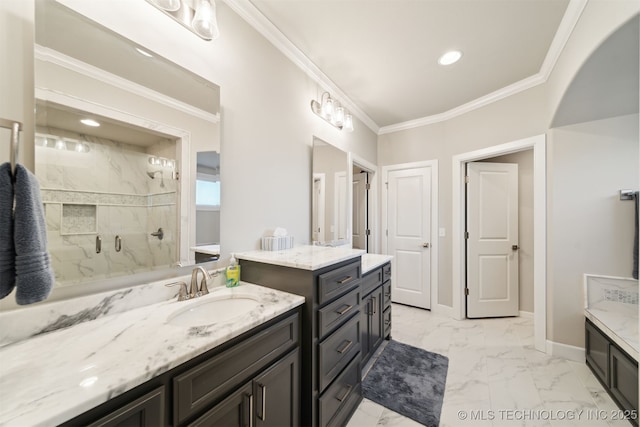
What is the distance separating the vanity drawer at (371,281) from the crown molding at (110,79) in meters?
1.61

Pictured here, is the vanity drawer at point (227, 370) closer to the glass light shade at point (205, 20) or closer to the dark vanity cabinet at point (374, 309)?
the dark vanity cabinet at point (374, 309)

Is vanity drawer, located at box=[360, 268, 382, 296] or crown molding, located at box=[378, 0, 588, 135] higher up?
crown molding, located at box=[378, 0, 588, 135]

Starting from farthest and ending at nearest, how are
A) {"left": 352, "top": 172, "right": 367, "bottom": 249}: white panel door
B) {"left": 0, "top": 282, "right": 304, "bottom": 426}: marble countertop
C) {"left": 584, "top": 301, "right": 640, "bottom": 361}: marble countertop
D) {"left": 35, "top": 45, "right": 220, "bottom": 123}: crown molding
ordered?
{"left": 352, "top": 172, "right": 367, "bottom": 249}: white panel door
{"left": 584, "top": 301, "right": 640, "bottom": 361}: marble countertop
{"left": 35, "top": 45, "right": 220, "bottom": 123}: crown molding
{"left": 0, "top": 282, "right": 304, "bottom": 426}: marble countertop

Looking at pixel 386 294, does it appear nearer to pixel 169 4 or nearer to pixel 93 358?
pixel 93 358

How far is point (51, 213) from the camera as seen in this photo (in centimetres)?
88

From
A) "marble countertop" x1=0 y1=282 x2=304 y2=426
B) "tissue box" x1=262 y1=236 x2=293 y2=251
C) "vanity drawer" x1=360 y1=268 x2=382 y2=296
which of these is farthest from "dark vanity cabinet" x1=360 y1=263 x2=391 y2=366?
"marble countertop" x1=0 y1=282 x2=304 y2=426

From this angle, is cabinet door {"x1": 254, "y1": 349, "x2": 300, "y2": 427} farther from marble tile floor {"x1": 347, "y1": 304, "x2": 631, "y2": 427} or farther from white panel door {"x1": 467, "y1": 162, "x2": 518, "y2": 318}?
white panel door {"x1": 467, "y1": 162, "x2": 518, "y2": 318}

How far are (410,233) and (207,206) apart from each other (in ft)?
9.28

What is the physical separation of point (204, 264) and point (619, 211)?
3257 mm

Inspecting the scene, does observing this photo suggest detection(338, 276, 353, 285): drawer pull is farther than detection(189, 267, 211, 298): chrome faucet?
Yes

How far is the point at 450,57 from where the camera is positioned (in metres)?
2.03

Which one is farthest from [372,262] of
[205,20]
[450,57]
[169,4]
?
[169,4]

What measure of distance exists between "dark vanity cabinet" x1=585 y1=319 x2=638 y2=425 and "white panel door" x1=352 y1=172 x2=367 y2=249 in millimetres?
2242

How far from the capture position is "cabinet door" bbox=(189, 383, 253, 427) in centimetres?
76
